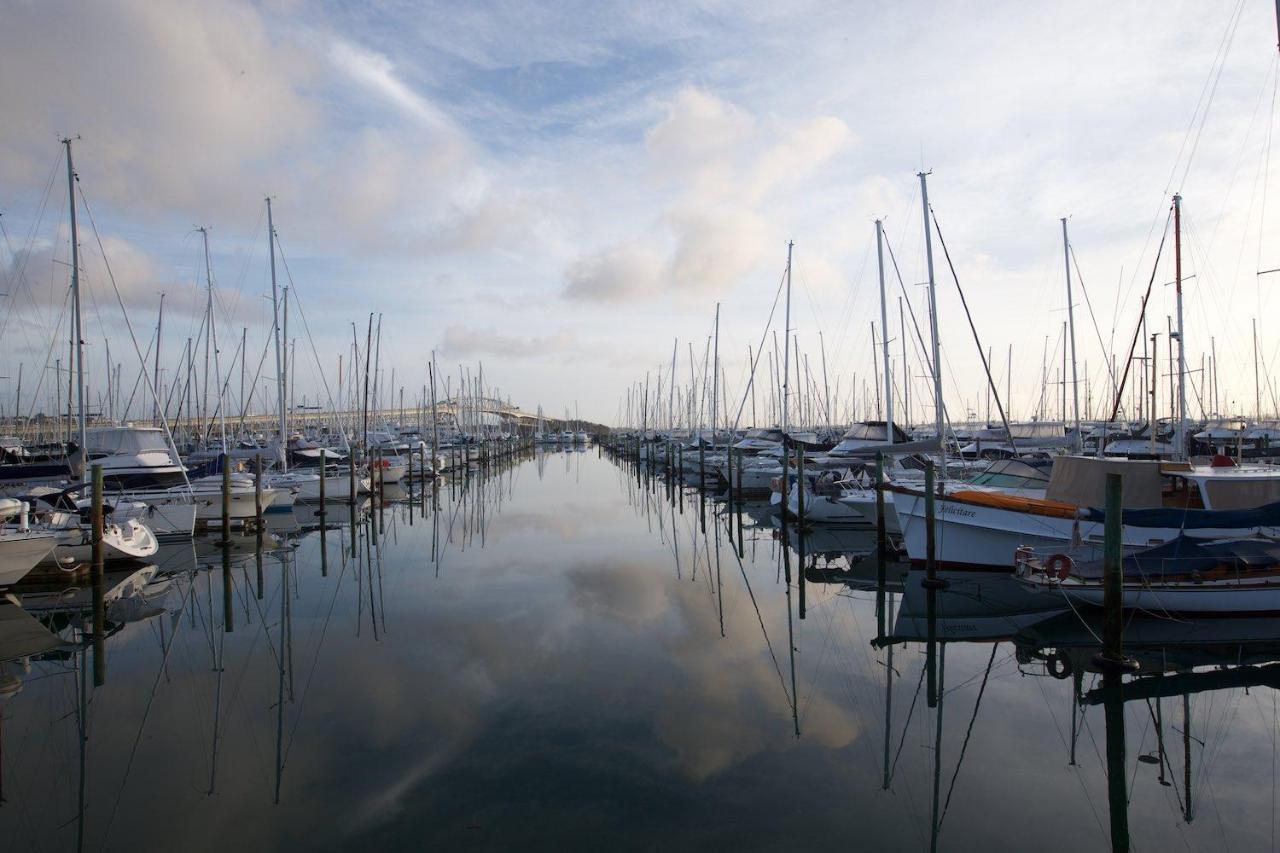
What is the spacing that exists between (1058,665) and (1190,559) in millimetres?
4101

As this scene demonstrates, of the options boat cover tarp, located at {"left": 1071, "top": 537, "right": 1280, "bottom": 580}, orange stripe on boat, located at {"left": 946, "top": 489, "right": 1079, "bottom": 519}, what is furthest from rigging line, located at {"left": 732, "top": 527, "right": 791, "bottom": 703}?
boat cover tarp, located at {"left": 1071, "top": 537, "right": 1280, "bottom": 580}

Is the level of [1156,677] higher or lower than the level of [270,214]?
lower

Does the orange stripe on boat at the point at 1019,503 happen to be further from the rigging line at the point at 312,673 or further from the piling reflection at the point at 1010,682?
the rigging line at the point at 312,673

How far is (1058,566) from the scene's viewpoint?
1441cm

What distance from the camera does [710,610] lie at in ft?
53.5

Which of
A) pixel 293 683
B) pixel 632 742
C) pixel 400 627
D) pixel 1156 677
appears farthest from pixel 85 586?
pixel 1156 677

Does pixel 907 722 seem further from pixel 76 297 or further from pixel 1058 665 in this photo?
pixel 76 297

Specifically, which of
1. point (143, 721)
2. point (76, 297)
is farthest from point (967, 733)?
point (76, 297)

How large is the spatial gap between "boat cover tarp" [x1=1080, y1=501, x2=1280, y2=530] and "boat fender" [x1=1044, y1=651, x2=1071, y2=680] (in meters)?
2.74

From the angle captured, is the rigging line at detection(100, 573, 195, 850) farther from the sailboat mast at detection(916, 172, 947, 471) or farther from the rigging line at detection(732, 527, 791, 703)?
the sailboat mast at detection(916, 172, 947, 471)

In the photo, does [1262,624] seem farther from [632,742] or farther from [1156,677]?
[632,742]

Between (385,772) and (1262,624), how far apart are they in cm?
1462

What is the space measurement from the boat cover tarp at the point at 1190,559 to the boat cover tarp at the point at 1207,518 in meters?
0.42

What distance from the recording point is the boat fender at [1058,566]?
14.3m
